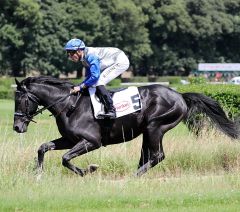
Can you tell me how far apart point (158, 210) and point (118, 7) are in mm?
66104

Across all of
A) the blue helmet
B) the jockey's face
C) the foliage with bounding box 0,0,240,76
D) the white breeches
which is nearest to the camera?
the blue helmet

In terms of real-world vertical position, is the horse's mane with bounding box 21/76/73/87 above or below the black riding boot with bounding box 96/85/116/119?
above

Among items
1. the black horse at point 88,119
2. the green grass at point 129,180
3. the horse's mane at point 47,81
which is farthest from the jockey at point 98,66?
the green grass at point 129,180

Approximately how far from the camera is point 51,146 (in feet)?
36.7

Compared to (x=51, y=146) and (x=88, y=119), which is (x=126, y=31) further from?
(x=51, y=146)

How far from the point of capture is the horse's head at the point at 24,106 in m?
11.4

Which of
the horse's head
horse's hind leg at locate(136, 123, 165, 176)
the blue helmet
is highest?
the blue helmet

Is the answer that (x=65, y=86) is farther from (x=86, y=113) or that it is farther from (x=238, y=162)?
(x=238, y=162)

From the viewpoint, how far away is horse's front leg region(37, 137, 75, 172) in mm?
11039

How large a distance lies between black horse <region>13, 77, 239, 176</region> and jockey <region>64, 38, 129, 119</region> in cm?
28

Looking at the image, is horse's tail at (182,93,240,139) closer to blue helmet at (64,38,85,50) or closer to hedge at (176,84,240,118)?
blue helmet at (64,38,85,50)

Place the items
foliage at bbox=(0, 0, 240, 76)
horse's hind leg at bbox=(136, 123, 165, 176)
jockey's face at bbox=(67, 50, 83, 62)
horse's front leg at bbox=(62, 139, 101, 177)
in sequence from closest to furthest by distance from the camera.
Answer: horse's front leg at bbox=(62, 139, 101, 177), jockey's face at bbox=(67, 50, 83, 62), horse's hind leg at bbox=(136, 123, 165, 176), foliage at bbox=(0, 0, 240, 76)

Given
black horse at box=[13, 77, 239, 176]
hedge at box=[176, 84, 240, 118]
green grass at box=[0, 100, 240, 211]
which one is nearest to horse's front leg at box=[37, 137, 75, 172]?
black horse at box=[13, 77, 239, 176]

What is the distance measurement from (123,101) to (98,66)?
0.76 meters
